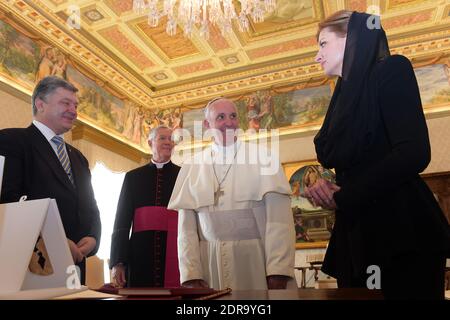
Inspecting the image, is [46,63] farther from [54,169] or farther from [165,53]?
[54,169]

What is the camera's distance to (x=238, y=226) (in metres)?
2.71

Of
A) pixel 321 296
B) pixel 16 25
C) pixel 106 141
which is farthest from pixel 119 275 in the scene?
pixel 106 141

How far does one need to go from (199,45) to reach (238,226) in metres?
8.04

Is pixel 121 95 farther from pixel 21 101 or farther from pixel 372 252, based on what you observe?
pixel 372 252

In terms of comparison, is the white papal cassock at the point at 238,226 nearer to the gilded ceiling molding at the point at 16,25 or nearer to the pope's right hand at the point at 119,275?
the pope's right hand at the point at 119,275

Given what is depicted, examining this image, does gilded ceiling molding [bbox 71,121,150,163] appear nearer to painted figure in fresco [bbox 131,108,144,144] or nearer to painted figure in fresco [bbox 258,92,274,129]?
painted figure in fresco [bbox 131,108,144,144]

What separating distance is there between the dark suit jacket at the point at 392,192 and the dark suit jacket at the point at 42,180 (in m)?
1.79

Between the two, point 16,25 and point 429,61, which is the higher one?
point 16,25

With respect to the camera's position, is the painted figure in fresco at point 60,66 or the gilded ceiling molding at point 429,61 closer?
the painted figure in fresco at point 60,66

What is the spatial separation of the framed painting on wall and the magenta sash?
231 inches

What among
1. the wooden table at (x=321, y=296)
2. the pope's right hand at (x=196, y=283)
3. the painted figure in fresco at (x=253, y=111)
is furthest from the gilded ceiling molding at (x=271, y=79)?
the wooden table at (x=321, y=296)

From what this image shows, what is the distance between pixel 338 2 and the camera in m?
8.66

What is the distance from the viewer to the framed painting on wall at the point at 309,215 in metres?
9.81

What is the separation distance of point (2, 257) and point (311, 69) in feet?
34.4
